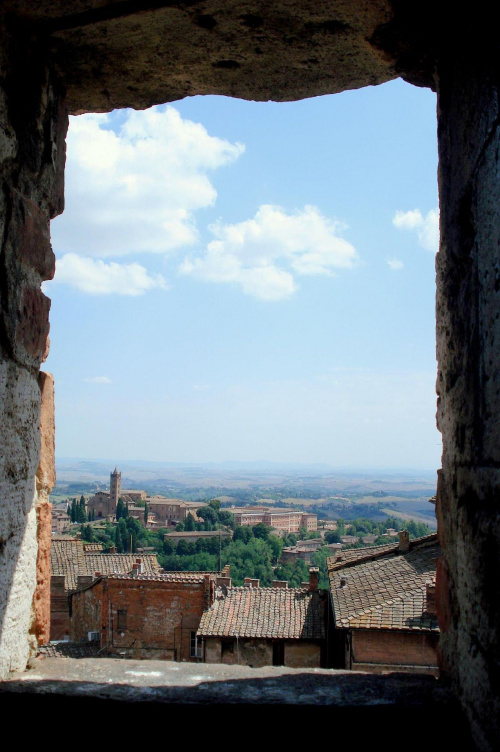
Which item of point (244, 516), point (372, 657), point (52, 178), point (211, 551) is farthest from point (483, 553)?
point (244, 516)

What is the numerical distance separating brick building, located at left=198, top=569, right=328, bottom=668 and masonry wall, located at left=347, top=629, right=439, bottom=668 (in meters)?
4.07

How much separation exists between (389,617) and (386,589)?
146 cm

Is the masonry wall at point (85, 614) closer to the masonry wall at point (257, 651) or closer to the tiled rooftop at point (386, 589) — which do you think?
the masonry wall at point (257, 651)

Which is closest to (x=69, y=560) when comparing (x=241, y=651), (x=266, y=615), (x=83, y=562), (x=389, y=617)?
(x=83, y=562)

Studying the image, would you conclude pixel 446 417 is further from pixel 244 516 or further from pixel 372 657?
pixel 244 516

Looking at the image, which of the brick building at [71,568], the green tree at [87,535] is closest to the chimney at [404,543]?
the brick building at [71,568]

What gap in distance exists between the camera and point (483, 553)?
1514 millimetres

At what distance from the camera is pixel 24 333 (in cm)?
207

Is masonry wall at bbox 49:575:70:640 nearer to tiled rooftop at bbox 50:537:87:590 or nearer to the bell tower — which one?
tiled rooftop at bbox 50:537:87:590

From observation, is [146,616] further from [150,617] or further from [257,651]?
[257,651]

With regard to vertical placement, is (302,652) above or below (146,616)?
above

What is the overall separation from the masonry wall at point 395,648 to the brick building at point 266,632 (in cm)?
407

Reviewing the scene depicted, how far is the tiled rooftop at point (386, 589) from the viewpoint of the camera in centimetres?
1298

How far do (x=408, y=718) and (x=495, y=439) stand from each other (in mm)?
840
